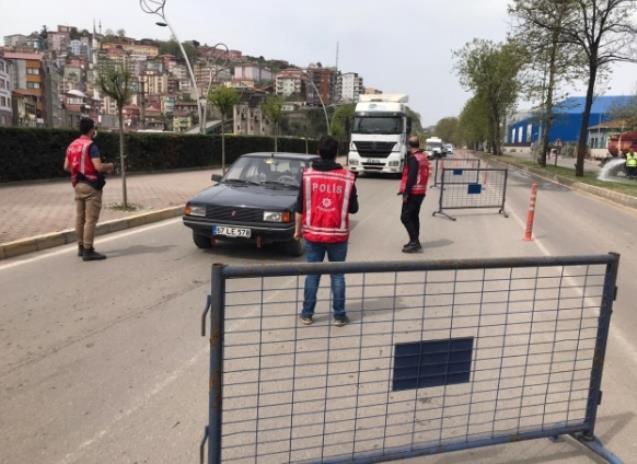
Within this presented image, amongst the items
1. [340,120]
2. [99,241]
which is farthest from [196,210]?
[340,120]

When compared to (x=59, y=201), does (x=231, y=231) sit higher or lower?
higher

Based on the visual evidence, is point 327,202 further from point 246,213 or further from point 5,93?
point 5,93

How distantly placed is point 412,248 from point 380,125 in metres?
16.6

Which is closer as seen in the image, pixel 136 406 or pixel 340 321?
pixel 136 406

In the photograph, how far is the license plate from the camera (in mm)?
7387

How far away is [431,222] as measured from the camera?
39.7 ft

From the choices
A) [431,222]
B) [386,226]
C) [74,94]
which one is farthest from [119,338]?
[74,94]

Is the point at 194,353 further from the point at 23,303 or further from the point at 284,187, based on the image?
the point at 284,187

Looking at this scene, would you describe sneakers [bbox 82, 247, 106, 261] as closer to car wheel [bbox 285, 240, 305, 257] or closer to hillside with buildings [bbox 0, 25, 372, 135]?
car wheel [bbox 285, 240, 305, 257]

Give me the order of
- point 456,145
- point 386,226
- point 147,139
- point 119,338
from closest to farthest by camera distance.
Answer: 1. point 119,338
2. point 386,226
3. point 147,139
4. point 456,145

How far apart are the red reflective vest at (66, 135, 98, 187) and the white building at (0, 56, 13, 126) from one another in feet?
285

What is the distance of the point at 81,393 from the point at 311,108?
79.1 meters

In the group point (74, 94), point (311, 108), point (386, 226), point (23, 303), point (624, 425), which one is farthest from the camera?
point (74, 94)

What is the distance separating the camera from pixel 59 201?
1209 cm
